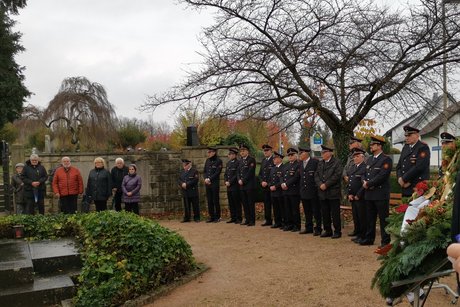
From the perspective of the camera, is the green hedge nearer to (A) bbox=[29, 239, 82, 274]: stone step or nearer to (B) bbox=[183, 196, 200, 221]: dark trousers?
(A) bbox=[29, 239, 82, 274]: stone step

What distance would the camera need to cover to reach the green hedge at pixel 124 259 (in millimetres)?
5332

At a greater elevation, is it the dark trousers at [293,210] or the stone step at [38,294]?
the dark trousers at [293,210]

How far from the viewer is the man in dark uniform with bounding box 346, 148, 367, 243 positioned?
845cm

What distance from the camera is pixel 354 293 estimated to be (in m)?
5.29

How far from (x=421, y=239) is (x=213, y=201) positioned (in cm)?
892

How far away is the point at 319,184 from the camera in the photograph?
30.0 ft

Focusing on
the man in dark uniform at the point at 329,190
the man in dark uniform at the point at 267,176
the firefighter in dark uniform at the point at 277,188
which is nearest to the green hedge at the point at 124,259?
the man in dark uniform at the point at 329,190

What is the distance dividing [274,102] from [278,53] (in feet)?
3.51

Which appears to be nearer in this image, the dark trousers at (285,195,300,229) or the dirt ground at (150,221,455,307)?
the dirt ground at (150,221,455,307)

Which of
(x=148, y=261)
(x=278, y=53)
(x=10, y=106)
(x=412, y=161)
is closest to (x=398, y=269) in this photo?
(x=148, y=261)

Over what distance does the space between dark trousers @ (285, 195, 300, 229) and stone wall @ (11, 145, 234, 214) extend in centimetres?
379

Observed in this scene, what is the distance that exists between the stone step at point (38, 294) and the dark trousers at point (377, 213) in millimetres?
4908

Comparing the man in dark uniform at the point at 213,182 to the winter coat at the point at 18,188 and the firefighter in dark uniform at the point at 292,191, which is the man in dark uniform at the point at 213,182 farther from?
the winter coat at the point at 18,188

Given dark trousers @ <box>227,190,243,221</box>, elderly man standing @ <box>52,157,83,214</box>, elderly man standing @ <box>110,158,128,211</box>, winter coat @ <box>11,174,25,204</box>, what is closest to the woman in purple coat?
elderly man standing @ <box>110,158,128,211</box>
